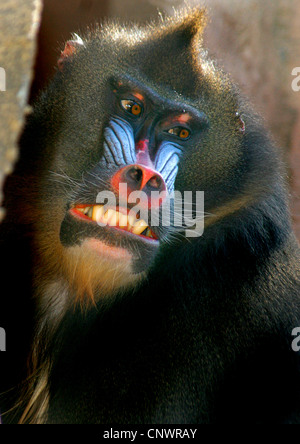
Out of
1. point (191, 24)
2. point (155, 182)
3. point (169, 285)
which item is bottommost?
point (169, 285)

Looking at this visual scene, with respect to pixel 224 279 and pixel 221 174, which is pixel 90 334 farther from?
pixel 221 174

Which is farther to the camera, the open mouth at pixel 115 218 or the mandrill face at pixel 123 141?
the mandrill face at pixel 123 141

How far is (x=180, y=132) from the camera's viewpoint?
2699mm

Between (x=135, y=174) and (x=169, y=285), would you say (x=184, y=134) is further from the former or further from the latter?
(x=169, y=285)

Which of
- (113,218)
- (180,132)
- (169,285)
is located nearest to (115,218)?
(113,218)

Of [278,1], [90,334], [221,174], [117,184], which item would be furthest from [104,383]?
[278,1]

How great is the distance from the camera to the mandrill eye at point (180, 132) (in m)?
2.69

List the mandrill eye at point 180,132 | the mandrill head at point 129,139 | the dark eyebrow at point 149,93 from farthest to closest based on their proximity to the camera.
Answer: the mandrill eye at point 180,132 → the dark eyebrow at point 149,93 → the mandrill head at point 129,139

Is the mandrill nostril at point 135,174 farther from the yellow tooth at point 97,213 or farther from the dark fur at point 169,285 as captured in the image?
the dark fur at point 169,285

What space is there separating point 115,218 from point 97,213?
101 millimetres

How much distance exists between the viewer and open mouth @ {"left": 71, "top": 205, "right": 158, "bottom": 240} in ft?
7.35

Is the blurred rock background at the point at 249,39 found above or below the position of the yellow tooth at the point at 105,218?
above

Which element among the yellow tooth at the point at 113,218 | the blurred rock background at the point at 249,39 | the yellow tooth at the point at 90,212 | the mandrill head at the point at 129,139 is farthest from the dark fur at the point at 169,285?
the blurred rock background at the point at 249,39

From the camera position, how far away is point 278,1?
5152 mm
